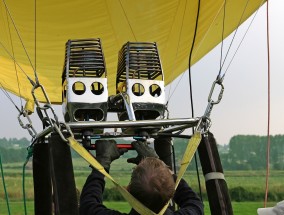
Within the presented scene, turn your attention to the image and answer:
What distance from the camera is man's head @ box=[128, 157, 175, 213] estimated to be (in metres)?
1.28

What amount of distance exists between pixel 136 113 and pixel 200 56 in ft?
11.1

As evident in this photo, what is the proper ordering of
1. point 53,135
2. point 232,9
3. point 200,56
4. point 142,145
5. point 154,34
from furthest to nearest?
point 200,56, point 154,34, point 232,9, point 142,145, point 53,135

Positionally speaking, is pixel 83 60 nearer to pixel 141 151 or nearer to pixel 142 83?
pixel 142 83

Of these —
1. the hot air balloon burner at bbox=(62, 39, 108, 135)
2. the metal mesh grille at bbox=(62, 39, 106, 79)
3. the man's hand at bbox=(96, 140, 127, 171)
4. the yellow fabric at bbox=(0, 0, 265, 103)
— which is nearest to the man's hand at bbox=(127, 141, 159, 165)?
the man's hand at bbox=(96, 140, 127, 171)

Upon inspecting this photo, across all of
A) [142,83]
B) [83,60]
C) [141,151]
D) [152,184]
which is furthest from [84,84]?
[152,184]

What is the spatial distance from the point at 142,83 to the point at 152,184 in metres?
0.82

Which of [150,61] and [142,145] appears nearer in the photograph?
[142,145]

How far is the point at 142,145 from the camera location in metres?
1.68

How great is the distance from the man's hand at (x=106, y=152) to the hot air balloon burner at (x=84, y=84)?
0.36m

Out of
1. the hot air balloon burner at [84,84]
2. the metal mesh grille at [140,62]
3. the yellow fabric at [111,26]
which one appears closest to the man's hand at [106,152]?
the hot air balloon burner at [84,84]

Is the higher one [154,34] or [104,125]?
[154,34]

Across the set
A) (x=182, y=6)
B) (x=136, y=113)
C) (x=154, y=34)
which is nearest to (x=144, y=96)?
(x=136, y=113)

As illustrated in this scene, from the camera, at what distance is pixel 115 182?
1.39 metres

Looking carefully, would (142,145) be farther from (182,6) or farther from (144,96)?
(182,6)
